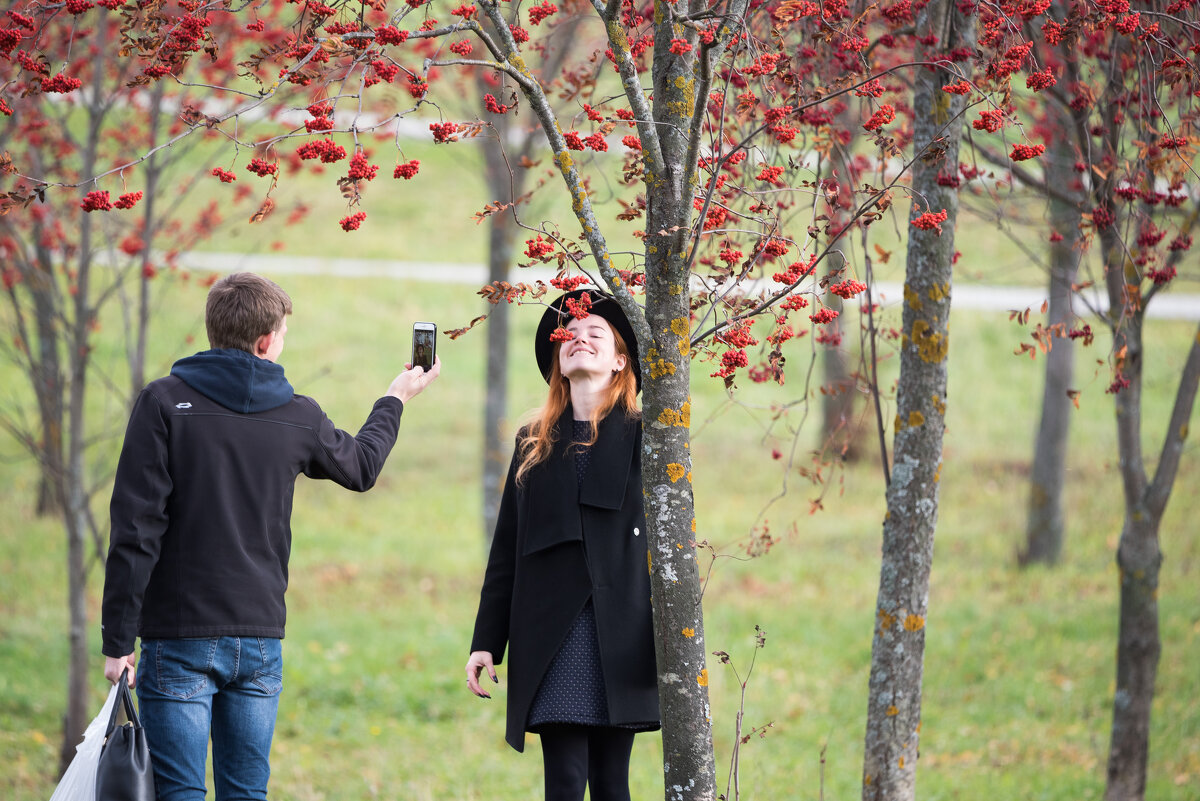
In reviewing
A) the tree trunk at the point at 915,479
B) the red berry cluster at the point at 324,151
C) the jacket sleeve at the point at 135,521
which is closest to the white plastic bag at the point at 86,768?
the jacket sleeve at the point at 135,521

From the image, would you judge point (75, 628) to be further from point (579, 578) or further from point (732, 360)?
point (732, 360)

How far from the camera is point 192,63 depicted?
24.0 feet

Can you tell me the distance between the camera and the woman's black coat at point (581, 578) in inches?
115

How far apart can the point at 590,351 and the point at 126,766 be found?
5.27 feet

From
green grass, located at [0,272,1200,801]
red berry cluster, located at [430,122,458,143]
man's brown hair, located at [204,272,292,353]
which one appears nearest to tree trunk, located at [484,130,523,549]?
green grass, located at [0,272,1200,801]

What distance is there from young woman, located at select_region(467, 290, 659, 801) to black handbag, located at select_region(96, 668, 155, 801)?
2.93 feet

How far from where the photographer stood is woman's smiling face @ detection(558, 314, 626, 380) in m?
3.11

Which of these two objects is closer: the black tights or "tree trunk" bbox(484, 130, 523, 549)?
the black tights

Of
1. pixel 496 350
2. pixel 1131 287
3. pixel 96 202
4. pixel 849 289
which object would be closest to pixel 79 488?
pixel 96 202

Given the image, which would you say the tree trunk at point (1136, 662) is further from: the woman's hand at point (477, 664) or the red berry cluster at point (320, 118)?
the red berry cluster at point (320, 118)

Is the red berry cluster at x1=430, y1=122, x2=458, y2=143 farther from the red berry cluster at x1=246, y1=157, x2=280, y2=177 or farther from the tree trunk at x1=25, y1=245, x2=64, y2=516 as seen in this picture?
the tree trunk at x1=25, y1=245, x2=64, y2=516

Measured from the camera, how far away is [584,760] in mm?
2959

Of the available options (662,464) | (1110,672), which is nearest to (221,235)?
(1110,672)

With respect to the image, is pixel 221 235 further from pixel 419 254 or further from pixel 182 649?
pixel 182 649
